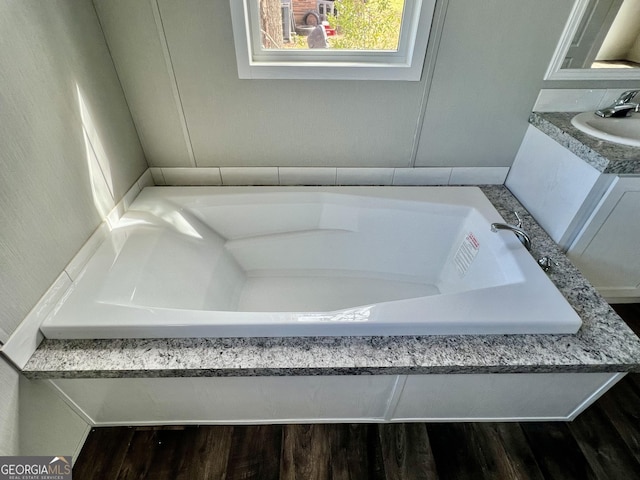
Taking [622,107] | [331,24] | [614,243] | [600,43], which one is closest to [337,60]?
[331,24]

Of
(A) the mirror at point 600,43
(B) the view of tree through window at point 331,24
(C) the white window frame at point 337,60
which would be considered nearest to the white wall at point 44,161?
(C) the white window frame at point 337,60

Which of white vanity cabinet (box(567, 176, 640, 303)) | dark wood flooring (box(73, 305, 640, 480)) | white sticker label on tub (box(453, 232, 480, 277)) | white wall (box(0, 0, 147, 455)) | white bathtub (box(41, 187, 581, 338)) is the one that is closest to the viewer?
white wall (box(0, 0, 147, 455))

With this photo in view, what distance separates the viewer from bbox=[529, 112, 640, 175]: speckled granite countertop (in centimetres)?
119

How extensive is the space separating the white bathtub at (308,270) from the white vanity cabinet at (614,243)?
365 mm

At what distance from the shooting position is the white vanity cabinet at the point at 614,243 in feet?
4.18

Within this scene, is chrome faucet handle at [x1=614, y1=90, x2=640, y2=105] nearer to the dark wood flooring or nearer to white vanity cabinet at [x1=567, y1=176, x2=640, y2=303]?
white vanity cabinet at [x1=567, y1=176, x2=640, y2=303]

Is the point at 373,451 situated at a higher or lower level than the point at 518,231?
lower

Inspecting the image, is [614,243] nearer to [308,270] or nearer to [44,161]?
[308,270]

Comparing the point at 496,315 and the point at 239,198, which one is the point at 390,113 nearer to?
the point at 239,198

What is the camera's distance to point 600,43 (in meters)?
1.38

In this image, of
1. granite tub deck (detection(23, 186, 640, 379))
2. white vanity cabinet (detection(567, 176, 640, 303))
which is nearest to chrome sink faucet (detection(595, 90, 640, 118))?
white vanity cabinet (detection(567, 176, 640, 303))

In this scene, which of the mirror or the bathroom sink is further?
the bathroom sink

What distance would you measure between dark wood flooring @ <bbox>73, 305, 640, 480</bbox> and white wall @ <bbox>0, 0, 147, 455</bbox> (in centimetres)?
24

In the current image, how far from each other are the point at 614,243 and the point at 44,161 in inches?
85.7
